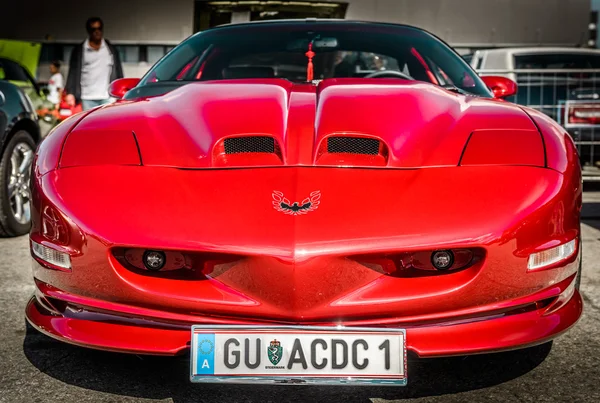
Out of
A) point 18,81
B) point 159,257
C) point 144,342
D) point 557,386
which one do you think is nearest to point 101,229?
point 159,257

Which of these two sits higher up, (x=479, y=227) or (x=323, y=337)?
(x=479, y=227)

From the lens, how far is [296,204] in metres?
2.07

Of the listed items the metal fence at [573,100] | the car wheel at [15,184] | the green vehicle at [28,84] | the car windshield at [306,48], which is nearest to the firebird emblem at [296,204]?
the car windshield at [306,48]

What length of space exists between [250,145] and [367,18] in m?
12.0

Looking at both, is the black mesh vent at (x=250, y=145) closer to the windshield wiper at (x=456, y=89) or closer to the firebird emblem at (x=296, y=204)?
the firebird emblem at (x=296, y=204)

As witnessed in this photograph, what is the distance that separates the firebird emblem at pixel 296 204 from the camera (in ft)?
6.74

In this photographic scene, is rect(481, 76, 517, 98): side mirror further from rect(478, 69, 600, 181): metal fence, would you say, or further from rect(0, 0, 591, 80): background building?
rect(0, 0, 591, 80): background building

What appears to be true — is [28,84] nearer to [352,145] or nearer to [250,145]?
[250,145]

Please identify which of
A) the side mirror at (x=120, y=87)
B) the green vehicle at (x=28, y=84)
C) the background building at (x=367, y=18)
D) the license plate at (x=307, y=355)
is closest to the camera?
the license plate at (x=307, y=355)

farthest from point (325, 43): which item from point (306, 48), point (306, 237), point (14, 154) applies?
point (14, 154)

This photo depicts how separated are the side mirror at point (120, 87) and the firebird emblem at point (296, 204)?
161cm

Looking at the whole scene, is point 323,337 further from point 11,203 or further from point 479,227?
point 11,203

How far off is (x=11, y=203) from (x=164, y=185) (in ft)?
9.80

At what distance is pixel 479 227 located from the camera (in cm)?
206
